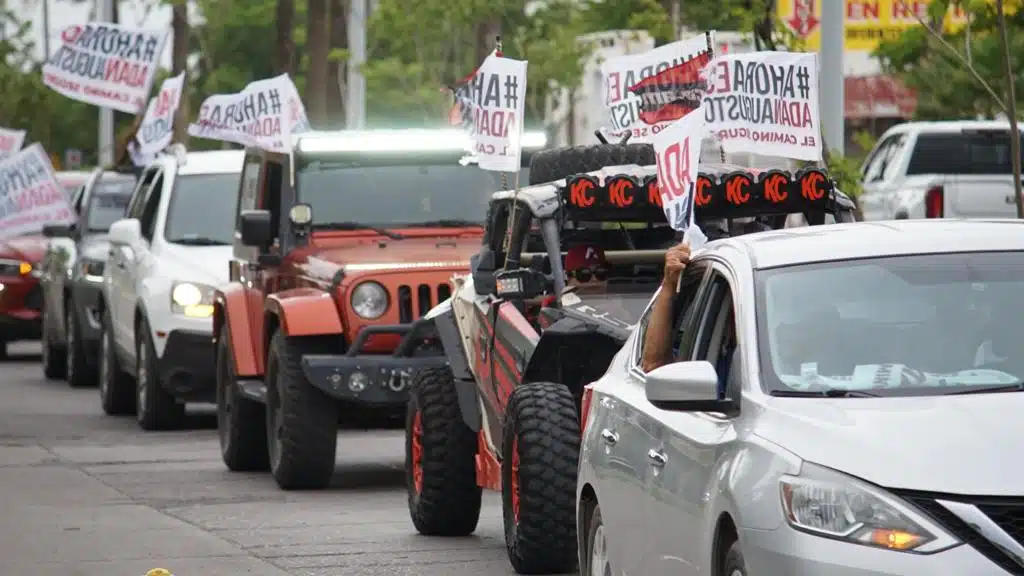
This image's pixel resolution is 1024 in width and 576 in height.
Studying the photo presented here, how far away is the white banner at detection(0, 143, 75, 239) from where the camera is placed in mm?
27422

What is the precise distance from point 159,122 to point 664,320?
19.1 m

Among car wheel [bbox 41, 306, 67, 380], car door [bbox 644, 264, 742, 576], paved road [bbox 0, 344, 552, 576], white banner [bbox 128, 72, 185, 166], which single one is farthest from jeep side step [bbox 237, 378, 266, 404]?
white banner [bbox 128, 72, 185, 166]

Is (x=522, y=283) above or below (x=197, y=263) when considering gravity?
above

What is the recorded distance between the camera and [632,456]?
7.80 metres

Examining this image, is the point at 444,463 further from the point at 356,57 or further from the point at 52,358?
the point at 356,57

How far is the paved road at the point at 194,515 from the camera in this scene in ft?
37.3

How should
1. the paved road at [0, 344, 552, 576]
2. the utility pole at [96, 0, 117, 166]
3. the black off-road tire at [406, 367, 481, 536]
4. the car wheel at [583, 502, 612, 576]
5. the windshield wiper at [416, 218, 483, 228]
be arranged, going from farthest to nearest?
the utility pole at [96, 0, 117, 166] → the windshield wiper at [416, 218, 483, 228] → the black off-road tire at [406, 367, 481, 536] → the paved road at [0, 344, 552, 576] → the car wheel at [583, 502, 612, 576]

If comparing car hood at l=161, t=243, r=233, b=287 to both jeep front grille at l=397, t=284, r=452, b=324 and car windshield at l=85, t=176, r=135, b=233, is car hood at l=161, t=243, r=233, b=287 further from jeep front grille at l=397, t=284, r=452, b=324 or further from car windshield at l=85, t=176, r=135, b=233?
car windshield at l=85, t=176, r=135, b=233

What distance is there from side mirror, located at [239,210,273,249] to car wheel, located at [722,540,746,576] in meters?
9.19

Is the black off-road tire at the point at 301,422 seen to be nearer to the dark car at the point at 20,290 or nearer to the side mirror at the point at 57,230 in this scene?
the side mirror at the point at 57,230

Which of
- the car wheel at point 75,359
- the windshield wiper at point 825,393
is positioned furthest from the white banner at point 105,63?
the windshield wiper at point 825,393

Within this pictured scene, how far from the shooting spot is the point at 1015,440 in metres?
6.20

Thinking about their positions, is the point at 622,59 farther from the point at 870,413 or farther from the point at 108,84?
the point at 108,84

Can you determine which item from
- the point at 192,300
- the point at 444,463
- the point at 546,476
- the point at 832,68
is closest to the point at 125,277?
the point at 192,300
